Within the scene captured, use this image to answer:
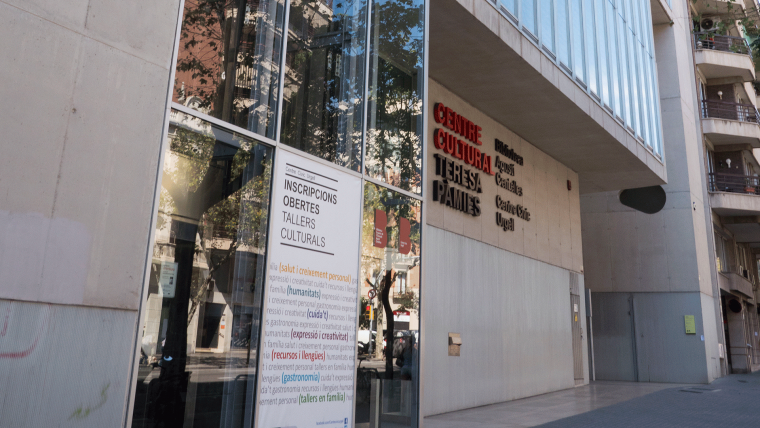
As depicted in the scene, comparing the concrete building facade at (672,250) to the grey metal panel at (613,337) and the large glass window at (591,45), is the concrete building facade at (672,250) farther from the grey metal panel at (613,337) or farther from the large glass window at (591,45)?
the large glass window at (591,45)

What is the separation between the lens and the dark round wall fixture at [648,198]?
22141 millimetres

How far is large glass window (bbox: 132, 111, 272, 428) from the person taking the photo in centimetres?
552

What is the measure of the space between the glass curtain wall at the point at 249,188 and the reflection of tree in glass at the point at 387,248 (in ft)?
0.08

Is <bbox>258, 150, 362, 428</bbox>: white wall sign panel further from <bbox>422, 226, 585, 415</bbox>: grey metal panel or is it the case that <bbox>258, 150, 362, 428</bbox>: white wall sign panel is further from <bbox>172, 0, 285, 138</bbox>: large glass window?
<bbox>422, 226, 585, 415</bbox>: grey metal panel

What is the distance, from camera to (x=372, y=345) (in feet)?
25.7

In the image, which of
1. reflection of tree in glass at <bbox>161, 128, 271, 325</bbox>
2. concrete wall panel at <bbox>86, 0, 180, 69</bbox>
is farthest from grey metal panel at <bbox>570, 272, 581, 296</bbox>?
concrete wall panel at <bbox>86, 0, 180, 69</bbox>

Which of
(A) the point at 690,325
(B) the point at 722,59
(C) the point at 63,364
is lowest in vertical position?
(C) the point at 63,364

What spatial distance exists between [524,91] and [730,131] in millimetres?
17684

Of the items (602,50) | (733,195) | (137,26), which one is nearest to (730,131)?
(733,195)

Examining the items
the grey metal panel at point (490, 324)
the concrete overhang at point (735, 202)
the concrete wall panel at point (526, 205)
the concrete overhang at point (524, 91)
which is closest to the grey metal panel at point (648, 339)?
the concrete wall panel at point (526, 205)

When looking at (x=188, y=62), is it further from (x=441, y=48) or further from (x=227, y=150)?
(x=441, y=48)

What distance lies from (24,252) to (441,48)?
8649 mm

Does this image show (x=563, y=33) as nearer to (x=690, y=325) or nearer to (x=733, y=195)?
(x=690, y=325)

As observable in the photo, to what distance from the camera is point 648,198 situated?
22.2 m
